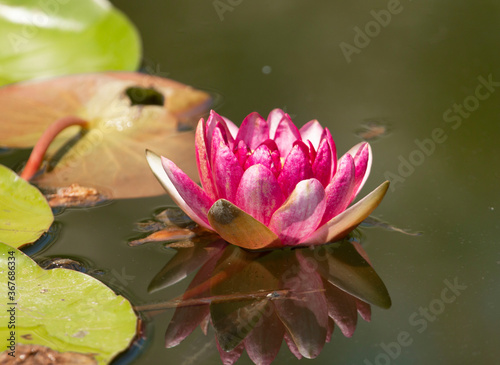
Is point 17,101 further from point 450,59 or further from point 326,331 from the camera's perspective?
point 450,59

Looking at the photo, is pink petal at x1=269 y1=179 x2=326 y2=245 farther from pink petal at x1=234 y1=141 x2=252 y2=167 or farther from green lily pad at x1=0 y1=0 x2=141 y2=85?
green lily pad at x1=0 y1=0 x2=141 y2=85

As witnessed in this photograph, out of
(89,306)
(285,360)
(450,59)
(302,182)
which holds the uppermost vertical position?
(450,59)

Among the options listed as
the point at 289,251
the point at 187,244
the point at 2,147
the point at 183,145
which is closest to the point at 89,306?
the point at 187,244

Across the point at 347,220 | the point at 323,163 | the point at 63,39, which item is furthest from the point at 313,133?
the point at 63,39

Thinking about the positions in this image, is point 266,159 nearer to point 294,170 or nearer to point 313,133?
point 294,170

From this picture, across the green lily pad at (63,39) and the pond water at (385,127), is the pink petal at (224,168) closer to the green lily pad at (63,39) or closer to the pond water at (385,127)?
the pond water at (385,127)
